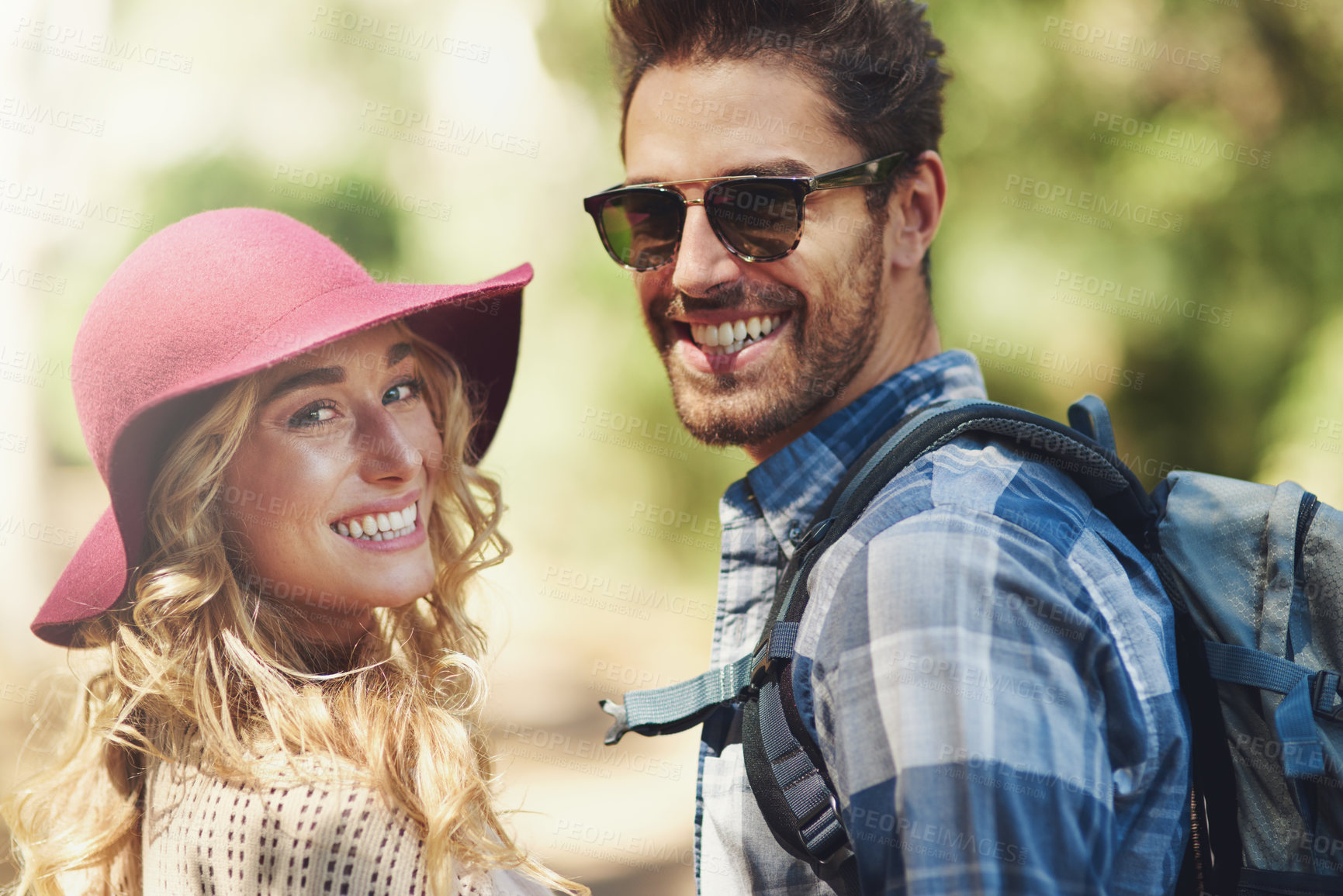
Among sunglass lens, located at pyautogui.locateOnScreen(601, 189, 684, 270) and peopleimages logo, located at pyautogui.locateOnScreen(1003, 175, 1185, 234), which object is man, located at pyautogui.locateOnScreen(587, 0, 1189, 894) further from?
peopleimages logo, located at pyautogui.locateOnScreen(1003, 175, 1185, 234)

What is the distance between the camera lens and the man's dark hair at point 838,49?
2.02 meters

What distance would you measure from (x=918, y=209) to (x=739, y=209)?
20.0 inches

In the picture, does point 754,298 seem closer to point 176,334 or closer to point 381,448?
point 381,448

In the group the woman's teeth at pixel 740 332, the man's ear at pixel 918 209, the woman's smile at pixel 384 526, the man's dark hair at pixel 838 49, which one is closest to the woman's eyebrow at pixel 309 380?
the woman's smile at pixel 384 526

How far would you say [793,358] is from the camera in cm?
194

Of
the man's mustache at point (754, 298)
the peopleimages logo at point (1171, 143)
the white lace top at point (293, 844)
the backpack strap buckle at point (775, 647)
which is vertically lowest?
the white lace top at point (293, 844)

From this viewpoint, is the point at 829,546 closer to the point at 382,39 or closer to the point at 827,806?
the point at 827,806

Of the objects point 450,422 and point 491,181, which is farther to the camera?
point 491,181

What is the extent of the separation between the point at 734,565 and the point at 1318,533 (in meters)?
1.00

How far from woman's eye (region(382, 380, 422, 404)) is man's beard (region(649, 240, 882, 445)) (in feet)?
1.90

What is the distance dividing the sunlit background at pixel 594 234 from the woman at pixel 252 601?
0.72 meters

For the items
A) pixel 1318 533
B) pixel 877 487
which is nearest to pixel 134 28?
pixel 877 487

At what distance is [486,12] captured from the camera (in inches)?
301

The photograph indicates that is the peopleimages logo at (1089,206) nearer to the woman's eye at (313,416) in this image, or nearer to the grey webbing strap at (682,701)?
the grey webbing strap at (682,701)
